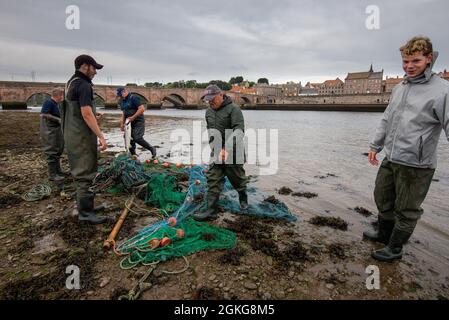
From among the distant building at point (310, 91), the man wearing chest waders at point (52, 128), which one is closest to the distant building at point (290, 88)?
the distant building at point (310, 91)

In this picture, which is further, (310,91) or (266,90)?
(310,91)

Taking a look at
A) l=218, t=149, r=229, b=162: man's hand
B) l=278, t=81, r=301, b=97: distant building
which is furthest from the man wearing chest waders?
l=278, t=81, r=301, b=97: distant building

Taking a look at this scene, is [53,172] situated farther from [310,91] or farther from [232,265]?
[310,91]

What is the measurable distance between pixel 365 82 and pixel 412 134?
14014 cm

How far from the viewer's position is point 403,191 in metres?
3.35

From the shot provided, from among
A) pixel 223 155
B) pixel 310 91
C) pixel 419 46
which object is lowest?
pixel 223 155

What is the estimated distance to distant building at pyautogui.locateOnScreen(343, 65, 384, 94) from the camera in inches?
4668

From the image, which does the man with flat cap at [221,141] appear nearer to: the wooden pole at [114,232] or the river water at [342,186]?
the wooden pole at [114,232]

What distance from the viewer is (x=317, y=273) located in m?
3.39

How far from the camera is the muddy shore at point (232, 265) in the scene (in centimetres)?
301

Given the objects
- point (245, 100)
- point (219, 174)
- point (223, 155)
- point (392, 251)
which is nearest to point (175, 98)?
point (245, 100)

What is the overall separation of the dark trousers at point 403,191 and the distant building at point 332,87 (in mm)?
152900
